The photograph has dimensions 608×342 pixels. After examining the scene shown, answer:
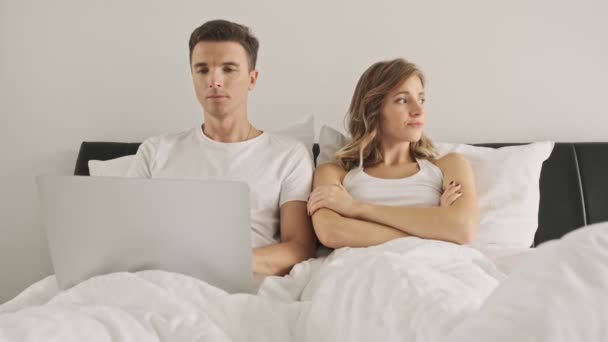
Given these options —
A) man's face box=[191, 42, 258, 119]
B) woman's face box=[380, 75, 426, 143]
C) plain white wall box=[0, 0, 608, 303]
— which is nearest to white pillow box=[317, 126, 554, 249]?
woman's face box=[380, 75, 426, 143]

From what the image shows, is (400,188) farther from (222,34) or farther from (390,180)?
(222,34)

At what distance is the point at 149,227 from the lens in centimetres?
103

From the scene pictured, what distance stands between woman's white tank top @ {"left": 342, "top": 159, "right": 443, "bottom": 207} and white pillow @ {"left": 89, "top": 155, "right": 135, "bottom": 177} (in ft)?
2.23

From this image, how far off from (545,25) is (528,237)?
849 millimetres

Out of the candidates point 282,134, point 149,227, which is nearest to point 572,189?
point 282,134

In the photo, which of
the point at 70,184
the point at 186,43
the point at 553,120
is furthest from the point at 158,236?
the point at 553,120

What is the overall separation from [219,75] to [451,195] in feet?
2.31

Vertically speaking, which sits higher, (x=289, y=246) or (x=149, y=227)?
(x=149, y=227)

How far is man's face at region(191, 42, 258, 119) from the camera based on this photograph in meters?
1.55

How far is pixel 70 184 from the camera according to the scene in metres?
1.03

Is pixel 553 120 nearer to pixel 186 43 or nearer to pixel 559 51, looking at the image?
pixel 559 51

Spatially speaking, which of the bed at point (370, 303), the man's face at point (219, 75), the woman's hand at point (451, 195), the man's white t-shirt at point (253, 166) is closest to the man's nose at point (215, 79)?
the man's face at point (219, 75)

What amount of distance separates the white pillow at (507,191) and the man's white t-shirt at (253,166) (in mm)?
492

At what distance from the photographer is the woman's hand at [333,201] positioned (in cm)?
143
